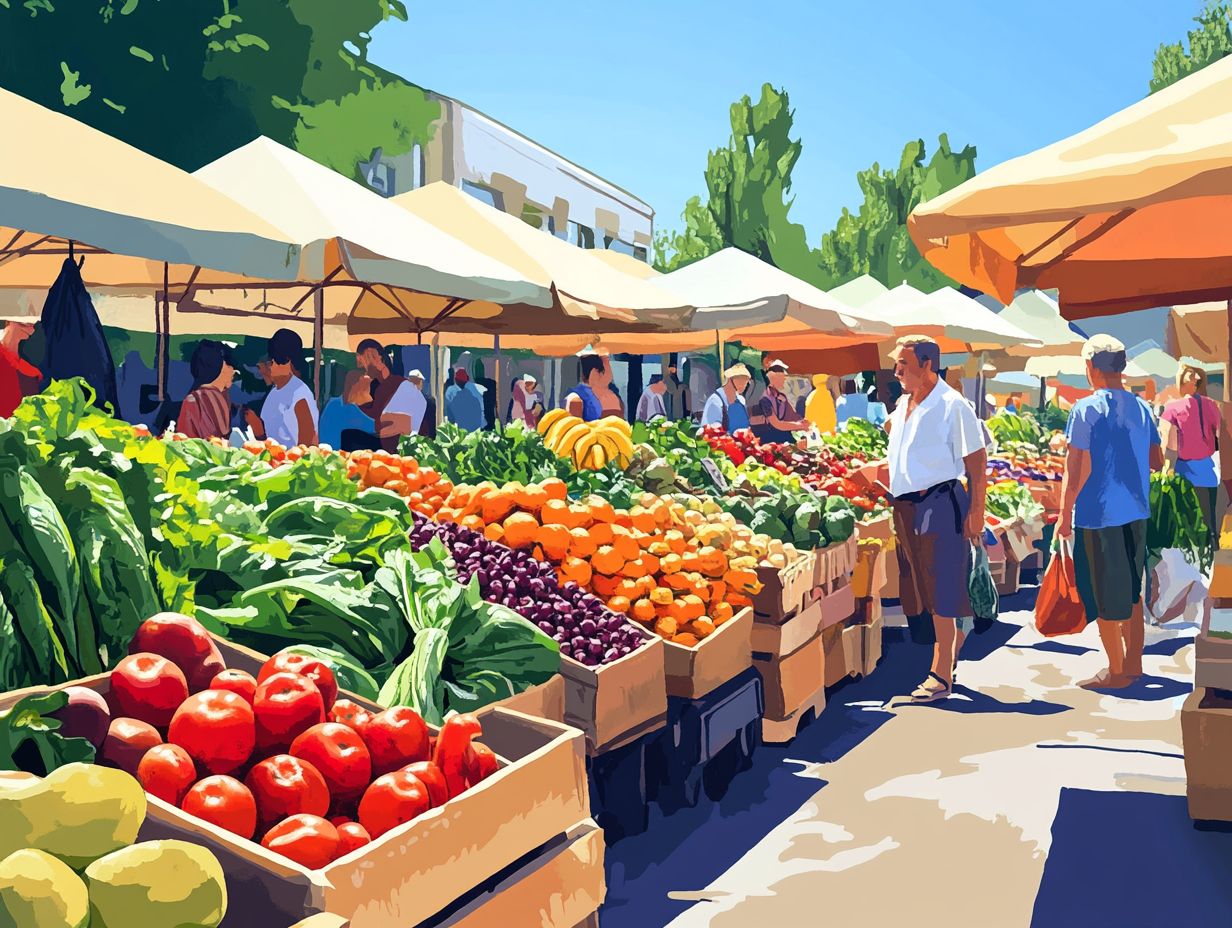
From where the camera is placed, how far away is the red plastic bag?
6879 mm

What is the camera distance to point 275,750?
239 centimetres

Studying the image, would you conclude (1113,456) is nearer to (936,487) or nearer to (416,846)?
(936,487)

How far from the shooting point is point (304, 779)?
87.4 inches

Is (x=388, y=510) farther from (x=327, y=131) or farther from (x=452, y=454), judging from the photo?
(x=327, y=131)

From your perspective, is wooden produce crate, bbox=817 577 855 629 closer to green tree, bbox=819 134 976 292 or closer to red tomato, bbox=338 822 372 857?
red tomato, bbox=338 822 372 857

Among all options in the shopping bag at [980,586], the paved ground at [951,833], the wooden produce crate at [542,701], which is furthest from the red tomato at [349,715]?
the shopping bag at [980,586]

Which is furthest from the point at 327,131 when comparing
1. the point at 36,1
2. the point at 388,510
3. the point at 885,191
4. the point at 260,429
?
the point at 885,191

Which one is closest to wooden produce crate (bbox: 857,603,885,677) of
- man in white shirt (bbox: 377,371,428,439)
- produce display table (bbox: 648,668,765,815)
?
produce display table (bbox: 648,668,765,815)

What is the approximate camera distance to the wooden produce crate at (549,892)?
231 cm

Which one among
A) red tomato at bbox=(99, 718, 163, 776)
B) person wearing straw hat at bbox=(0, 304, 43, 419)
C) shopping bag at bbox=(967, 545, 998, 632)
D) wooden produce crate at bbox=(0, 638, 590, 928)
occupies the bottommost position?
shopping bag at bbox=(967, 545, 998, 632)

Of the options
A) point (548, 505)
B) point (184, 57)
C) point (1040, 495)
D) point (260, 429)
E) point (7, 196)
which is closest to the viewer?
point (7, 196)

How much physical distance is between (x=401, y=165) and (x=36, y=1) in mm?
18963

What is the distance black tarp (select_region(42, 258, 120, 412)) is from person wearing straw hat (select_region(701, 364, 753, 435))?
6.00 metres

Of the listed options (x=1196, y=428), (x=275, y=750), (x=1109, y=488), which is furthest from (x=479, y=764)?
(x=1196, y=428)
